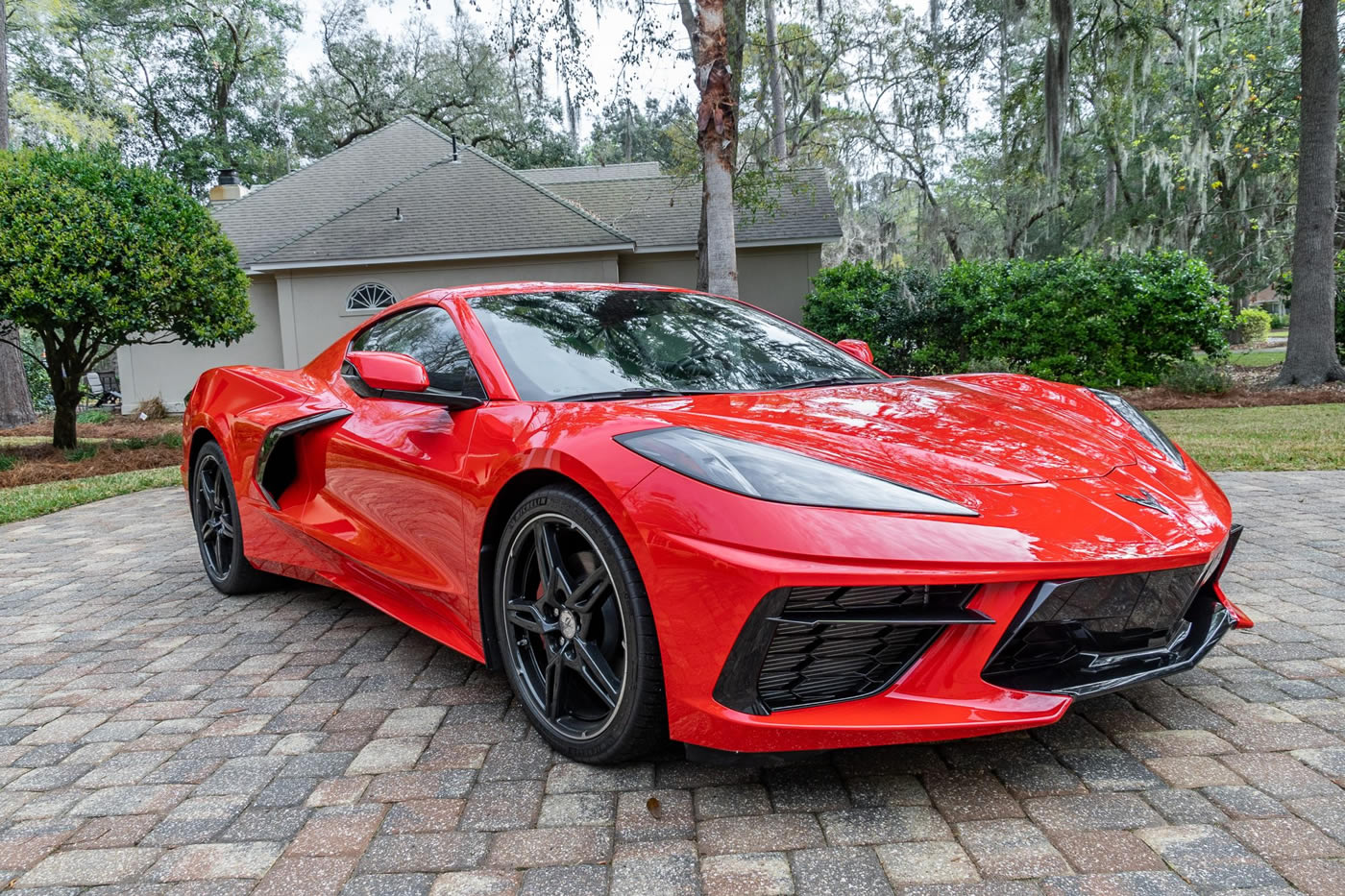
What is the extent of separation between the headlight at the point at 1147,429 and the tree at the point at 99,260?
32.1 ft

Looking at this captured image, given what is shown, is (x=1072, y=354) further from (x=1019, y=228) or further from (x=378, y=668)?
(x=1019, y=228)

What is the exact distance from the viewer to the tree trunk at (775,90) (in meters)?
16.9

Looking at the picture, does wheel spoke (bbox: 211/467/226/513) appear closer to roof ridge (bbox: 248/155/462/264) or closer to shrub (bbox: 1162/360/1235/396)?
shrub (bbox: 1162/360/1235/396)

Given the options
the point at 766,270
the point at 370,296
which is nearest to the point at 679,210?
the point at 766,270

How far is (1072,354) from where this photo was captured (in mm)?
11852

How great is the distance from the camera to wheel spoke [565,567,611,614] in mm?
2043

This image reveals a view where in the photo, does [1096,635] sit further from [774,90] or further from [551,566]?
[774,90]

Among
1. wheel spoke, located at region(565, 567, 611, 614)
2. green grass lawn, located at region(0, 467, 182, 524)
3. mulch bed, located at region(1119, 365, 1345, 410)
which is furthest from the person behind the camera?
mulch bed, located at region(1119, 365, 1345, 410)

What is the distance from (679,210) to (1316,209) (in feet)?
36.1

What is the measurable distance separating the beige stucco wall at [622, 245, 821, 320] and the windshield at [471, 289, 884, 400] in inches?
574

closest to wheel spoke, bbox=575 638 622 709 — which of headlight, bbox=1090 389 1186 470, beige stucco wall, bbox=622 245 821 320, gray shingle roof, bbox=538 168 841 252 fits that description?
headlight, bbox=1090 389 1186 470

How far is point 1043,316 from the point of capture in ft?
39.3

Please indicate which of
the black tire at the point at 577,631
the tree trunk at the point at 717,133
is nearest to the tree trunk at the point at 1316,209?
the tree trunk at the point at 717,133

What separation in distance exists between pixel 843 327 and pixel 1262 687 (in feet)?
36.8
